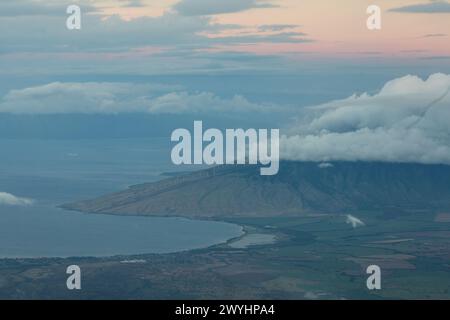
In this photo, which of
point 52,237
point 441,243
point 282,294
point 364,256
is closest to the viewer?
point 282,294

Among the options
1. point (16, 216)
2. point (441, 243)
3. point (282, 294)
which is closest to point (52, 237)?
point (16, 216)

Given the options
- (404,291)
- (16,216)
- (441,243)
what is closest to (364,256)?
(441,243)

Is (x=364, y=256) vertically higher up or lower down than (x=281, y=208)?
lower down

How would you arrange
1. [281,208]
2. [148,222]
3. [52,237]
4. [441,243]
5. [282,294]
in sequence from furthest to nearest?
[281,208] < [148,222] < [52,237] < [441,243] < [282,294]

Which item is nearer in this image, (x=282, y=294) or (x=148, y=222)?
(x=282, y=294)

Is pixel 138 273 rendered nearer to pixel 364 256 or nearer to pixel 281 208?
pixel 364 256

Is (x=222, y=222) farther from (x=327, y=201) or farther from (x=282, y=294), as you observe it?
(x=282, y=294)

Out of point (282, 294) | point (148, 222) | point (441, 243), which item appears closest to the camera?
point (282, 294)

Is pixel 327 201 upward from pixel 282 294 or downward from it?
upward

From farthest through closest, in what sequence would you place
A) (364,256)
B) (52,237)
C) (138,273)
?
(52,237) → (364,256) → (138,273)
